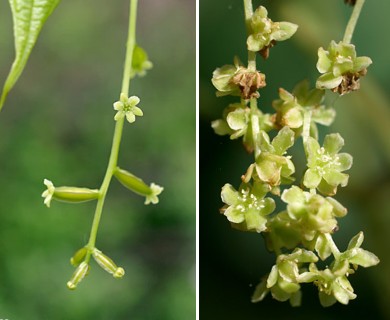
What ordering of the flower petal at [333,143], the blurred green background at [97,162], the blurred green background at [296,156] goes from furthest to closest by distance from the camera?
the blurred green background at [97,162] → the blurred green background at [296,156] → the flower petal at [333,143]

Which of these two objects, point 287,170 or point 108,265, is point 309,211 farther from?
point 108,265

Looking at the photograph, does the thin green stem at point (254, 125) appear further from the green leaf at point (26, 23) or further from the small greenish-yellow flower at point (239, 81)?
the green leaf at point (26, 23)

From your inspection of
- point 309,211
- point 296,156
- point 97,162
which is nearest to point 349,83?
point 309,211

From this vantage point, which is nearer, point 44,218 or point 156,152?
point 44,218

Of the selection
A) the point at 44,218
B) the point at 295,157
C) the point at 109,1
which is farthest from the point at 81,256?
the point at 109,1

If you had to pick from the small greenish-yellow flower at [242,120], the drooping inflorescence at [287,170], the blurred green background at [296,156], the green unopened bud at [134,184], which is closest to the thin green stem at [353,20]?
the drooping inflorescence at [287,170]

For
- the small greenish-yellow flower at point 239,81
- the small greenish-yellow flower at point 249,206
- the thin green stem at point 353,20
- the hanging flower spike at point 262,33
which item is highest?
the thin green stem at point 353,20

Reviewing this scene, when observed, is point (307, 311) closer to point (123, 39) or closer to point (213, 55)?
point (213, 55)
